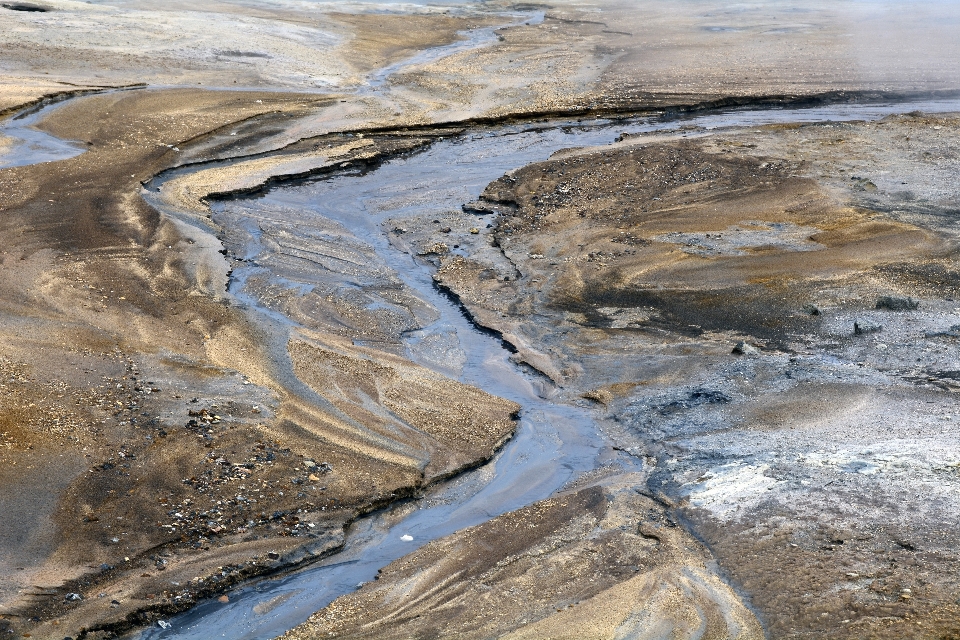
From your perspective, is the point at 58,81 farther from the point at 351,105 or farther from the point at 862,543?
the point at 862,543

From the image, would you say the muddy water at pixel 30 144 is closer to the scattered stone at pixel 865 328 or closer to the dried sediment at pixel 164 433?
the dried sediment at pixel 164 433

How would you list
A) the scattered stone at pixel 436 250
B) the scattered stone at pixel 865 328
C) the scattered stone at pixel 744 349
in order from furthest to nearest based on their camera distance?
the scattered stone at pixel 436 250 < the scattered stone at pixel 865 328 < the scattered stone at pixel 744 349

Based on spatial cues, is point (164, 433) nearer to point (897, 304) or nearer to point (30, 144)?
point (897, 304)

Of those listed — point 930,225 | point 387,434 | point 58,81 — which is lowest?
point 387,434

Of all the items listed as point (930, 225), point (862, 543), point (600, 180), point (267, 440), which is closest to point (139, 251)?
point (267, 440)

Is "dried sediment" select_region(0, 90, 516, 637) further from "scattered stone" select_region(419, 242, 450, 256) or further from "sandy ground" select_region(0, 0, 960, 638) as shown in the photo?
"scattered stone" select_region(419, 242, 450, 256)

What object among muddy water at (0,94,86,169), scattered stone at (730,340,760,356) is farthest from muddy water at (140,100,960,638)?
muddy water at (0,94,86,169)

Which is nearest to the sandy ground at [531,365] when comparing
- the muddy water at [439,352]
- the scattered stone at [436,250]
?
the muddy water at [439,352]
